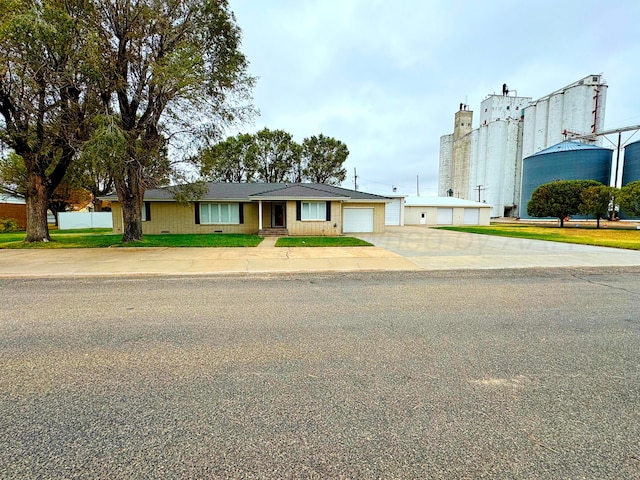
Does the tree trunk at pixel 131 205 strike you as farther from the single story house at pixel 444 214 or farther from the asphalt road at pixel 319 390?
the single story house at pixel 444 214

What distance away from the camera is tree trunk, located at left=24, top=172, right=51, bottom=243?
13266 mm

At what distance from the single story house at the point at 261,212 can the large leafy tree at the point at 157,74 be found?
4946 millimetres

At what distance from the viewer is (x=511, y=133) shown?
2004 inches

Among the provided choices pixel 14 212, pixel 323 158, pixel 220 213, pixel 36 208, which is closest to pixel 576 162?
pixel 323 158

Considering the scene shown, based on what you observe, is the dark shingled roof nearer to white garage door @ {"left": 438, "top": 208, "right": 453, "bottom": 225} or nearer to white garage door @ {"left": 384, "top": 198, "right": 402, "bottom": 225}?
white garage door @ {"left": 384, "top": 198, "right": 402, "bottom": 225}

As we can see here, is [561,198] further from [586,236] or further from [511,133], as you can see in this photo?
[511,133]

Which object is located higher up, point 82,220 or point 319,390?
point 82,220

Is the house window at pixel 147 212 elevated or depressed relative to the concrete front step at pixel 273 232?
elevated

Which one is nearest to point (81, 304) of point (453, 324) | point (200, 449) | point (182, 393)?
point (182, 393)

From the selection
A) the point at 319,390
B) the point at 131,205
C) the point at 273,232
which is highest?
the point at 131,205

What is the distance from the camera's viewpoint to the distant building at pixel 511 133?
42719mm

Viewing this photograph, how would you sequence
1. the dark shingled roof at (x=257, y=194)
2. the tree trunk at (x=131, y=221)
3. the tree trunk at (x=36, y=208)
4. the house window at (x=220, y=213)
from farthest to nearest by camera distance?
the house window at (x=220, y=213)
the dark shingled roof at (x=257, y=194)
the tree trunk at (x=131, y=221)
the tree trunk at (x=36, y=208)

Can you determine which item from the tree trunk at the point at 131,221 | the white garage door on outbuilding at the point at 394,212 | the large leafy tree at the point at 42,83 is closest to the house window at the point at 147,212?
the large leafy tree at the point at 42,83

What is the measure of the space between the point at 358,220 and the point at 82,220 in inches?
942
